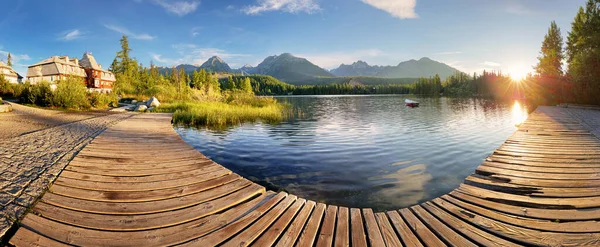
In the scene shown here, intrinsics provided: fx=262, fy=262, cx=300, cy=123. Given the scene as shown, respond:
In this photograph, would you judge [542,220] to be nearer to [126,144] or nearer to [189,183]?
[189,183]

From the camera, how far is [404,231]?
3430 mm

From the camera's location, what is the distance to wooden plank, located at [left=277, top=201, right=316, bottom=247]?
3123mm

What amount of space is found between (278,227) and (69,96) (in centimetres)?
2612

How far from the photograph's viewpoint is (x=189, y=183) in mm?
5164

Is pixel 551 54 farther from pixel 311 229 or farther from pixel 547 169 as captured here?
pixel 311 229

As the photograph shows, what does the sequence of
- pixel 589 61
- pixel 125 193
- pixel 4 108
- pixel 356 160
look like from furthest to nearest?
1. pixel 589 61
2. pixel 4 108
3. pixel 356 160
4. pixel 125 193

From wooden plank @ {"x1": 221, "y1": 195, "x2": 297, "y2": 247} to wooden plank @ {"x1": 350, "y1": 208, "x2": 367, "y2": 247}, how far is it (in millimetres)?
1049

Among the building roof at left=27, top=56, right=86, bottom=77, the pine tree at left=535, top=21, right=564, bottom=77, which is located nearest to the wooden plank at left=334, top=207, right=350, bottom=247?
the pine tree at left=535, top=21, right=564, bottom=77

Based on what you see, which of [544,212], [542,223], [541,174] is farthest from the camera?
[541,174]

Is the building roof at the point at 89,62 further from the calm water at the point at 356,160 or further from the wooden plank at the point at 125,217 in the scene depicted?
the wooden plank at the point at 125,217

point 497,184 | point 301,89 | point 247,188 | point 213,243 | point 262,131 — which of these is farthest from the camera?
point 301,89

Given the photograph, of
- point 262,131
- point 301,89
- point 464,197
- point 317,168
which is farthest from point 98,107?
point 301,89

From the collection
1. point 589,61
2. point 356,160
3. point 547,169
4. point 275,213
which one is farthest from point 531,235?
point 589,61

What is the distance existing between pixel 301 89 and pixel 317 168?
18075 centimetres
